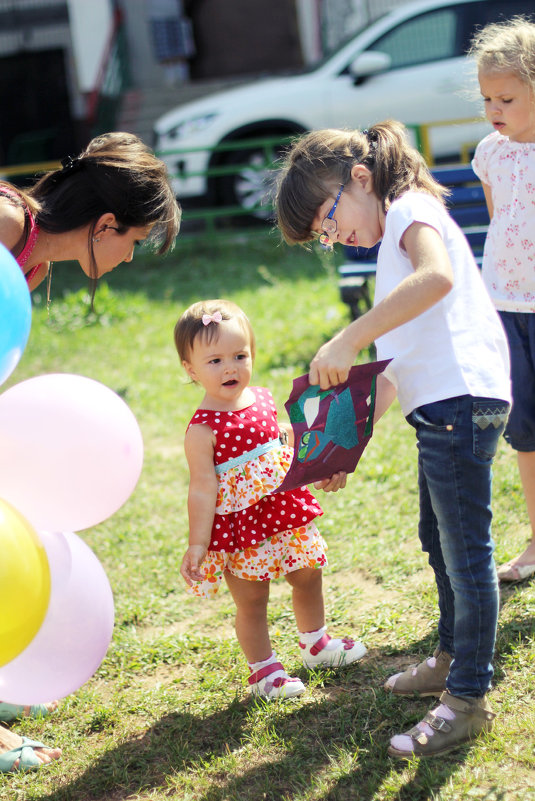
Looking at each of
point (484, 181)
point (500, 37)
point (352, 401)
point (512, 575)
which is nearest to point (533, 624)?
point (512, 575)

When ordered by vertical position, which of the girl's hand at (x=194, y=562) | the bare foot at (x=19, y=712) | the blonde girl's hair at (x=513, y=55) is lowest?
A: the bare foot at (x=19, y=712)

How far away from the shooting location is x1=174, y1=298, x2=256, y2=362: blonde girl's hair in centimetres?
247

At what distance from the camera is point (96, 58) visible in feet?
41.4

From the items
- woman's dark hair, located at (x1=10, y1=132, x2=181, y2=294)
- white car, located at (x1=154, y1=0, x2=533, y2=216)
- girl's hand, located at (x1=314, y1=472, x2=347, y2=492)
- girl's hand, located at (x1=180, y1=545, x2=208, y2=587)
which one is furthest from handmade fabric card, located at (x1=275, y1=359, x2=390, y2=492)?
white car, located at (x1=154, y1=0, x2=533, y2=216)

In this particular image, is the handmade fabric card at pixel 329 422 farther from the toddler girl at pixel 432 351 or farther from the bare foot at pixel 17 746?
the bare foot at pixel 17 746

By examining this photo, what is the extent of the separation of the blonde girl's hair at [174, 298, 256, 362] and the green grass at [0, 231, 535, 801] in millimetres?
1057

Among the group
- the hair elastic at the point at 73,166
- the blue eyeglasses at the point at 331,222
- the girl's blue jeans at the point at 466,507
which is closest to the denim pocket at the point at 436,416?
the girl's blue jeans at the point at 466,507

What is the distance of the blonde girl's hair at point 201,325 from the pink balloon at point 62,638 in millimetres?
712

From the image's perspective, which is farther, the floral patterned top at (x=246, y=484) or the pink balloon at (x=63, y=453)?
the floral patterned top at (x=246, y=484)

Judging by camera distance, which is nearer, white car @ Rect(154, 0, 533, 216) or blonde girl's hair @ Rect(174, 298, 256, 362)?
blonde girl's hair @ Rect(174, 298, 256, 362)

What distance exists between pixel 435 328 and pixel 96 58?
12.0 m

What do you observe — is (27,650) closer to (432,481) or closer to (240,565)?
(240,565)

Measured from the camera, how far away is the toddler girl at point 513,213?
2.57 m

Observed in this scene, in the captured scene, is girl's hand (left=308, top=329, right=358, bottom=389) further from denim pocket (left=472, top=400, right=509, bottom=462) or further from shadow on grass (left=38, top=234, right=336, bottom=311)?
shadow on grass (left=38, top=234, right=336, bottom=311)
